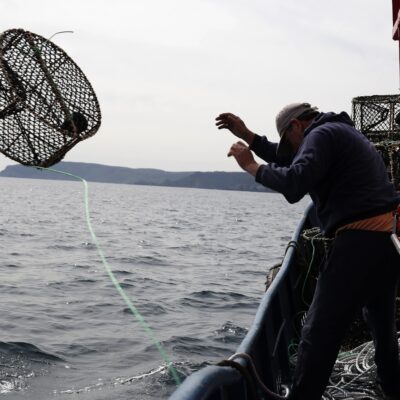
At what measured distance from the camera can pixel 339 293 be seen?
3.22 metres

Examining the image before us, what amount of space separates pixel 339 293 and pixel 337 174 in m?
0.64

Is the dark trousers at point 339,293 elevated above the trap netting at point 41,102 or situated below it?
below

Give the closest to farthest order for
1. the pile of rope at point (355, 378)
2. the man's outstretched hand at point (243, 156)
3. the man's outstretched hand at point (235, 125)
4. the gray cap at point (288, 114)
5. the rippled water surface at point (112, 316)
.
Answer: the man's outstretched hand at point (243, 156) < the gray cap at point (288, 114) < the pile of rope at point (355, 378) < the man's outstretched hand at point (235, 125) < the rippled water surface at point (112, 316)

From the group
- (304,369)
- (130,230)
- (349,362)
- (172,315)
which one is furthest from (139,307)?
(130,230)

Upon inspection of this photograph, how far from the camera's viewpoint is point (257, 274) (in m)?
18.0

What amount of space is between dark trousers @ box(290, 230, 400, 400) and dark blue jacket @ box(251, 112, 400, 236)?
15cm

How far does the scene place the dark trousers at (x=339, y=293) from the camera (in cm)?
323

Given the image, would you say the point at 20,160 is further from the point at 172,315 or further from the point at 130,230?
the point at 130,230

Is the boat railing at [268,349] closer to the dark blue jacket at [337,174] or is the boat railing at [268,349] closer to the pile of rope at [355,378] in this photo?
the pile of rope at [355,378]

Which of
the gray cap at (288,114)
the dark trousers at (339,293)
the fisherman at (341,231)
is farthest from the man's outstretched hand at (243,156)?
the dark trousers at (339,293)

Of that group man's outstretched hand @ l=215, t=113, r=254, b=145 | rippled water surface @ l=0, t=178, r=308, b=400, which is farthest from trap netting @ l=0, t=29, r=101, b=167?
rippled water surface @ l=0, t=178, r=308, b=400

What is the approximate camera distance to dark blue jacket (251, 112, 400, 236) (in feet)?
10.0

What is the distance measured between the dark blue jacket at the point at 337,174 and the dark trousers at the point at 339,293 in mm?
148

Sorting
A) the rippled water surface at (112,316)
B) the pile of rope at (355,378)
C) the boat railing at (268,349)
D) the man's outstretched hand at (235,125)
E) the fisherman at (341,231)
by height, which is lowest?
the rippled water surface at (112,316)
